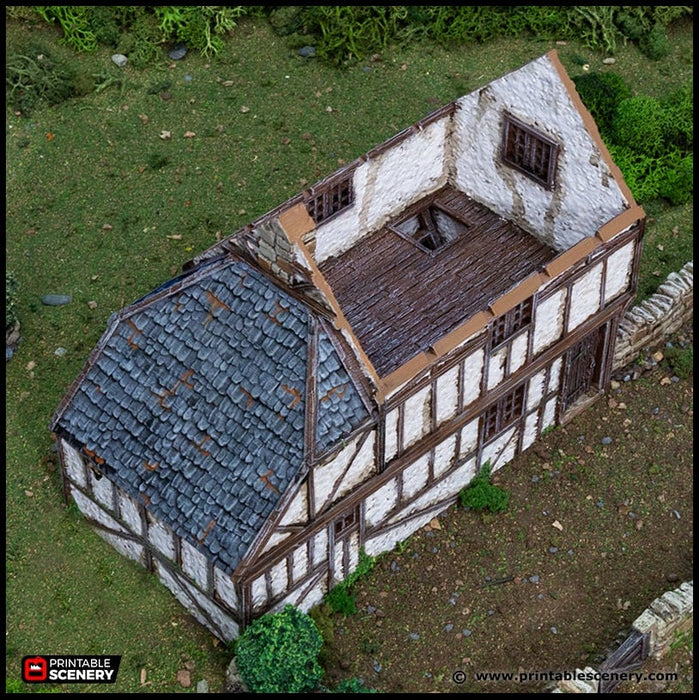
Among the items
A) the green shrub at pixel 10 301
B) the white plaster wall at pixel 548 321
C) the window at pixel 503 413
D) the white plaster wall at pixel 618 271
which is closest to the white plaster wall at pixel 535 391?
the window at pixel 503 413

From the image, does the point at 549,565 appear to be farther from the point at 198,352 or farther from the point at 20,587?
the point at 20,587

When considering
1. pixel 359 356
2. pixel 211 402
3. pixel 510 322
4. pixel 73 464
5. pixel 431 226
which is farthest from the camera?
pixel 431 226

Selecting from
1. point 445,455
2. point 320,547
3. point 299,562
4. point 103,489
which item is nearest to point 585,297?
point 445,455

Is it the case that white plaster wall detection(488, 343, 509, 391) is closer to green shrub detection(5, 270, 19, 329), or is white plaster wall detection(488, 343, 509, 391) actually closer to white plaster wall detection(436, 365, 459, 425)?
white plaster wall detection(436, 365, 459, 425)

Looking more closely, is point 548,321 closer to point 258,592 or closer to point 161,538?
point 258,592

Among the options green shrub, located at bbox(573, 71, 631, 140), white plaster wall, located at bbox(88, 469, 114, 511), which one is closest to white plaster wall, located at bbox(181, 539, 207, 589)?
white plaster wall, located at bbox(88, 469, 114, 511)

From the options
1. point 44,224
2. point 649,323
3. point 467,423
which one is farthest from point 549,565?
point 44,224
